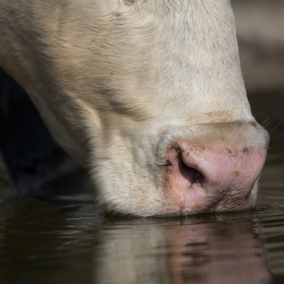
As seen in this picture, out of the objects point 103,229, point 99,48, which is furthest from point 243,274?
point 99,48

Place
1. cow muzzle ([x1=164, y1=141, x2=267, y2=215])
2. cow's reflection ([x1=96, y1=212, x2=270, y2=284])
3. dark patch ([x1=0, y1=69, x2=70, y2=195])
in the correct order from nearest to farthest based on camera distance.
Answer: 1. cow's reflection ([x1=96, y1=212, x2=270, y2=284])
2. cow muzzle ([x1=164, y1=141, x2=267, y2=215])
3. dark patch ([x1=0, y1=69, x2=70, y2=195])

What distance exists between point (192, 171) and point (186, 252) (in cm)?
46

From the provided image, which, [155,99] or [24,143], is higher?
[155,99]

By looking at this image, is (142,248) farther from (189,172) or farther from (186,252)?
(189,172)

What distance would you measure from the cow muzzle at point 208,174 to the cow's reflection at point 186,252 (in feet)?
0.17

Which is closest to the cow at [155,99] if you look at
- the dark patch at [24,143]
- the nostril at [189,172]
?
the nostril at [189,172]

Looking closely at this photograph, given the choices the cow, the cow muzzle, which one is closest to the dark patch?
the cow

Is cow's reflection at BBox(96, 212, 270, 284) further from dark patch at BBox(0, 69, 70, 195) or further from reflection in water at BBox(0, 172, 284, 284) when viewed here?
dark patch at BBox(0, 69, 70, 195)

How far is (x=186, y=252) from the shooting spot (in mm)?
1276

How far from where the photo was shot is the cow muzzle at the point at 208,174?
1643 mm

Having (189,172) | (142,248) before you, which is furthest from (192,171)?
(142,248)

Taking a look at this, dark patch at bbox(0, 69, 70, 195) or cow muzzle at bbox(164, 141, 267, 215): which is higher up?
cow muzzle at bbox(164, 141, 267, 215)

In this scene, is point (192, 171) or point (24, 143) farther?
point (24, 143)

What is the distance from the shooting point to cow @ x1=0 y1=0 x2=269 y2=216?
1.70 metres
